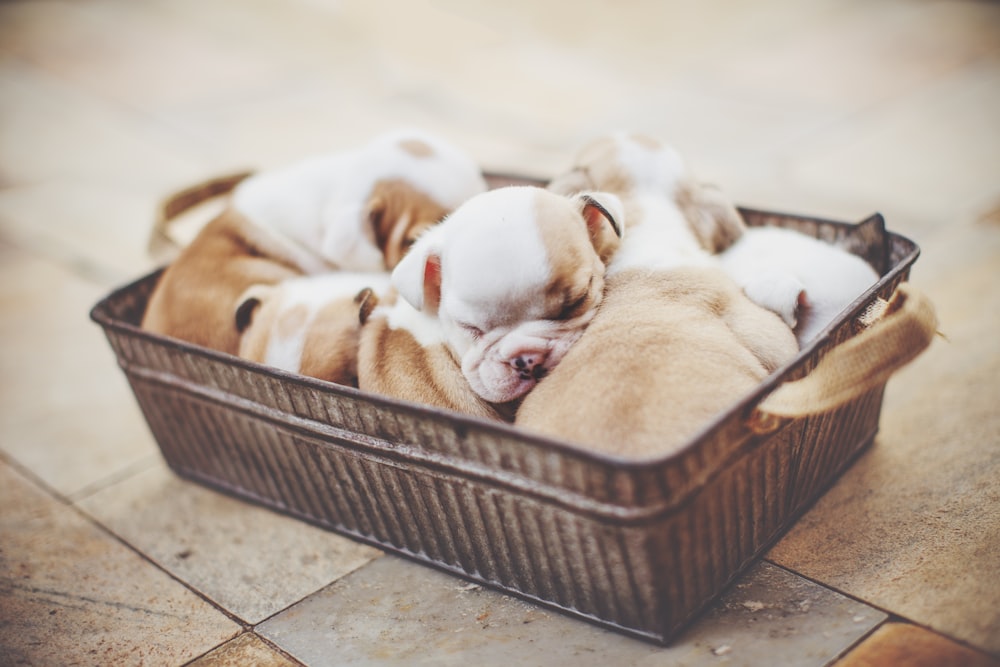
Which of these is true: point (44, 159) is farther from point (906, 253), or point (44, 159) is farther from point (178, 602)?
point (906, 253)

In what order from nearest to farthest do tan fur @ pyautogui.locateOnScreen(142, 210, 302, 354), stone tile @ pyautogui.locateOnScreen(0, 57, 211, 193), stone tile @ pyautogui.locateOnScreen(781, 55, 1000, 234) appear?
tan fur @ pyautogui.locateOnScreen(142, 210, 302, 354), stone tile @ pyautogui.locateOnScreen(781, 55, 1000, 234), stone tile @ pyautogui.locateOnScreen(0, 57, 211, 193)

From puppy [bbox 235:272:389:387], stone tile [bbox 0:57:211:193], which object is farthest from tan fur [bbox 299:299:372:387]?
stone tile [bbox 0:57:211:193]

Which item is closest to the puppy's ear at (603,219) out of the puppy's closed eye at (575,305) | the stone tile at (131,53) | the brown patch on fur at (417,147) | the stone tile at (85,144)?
the puppy's closed eye at (575,305)

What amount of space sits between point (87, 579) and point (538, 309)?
1170 millimetres

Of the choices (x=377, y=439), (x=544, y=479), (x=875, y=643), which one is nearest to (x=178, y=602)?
(x=377, y=439)

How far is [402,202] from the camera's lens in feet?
7.18

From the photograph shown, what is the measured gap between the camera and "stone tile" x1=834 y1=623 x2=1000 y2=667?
1.34 meters

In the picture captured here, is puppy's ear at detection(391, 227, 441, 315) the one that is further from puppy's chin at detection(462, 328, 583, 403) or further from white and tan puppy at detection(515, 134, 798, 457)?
white and tan puppy at detection(515, 134, 798, 457)

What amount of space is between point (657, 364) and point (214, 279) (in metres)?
1.29

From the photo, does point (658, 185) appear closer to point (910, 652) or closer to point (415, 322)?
point (415, 322)

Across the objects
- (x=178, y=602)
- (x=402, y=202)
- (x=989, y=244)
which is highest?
(x=402, y=202)

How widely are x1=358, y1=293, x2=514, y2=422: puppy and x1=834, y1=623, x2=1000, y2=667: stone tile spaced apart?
75 cm

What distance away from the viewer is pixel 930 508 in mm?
1713

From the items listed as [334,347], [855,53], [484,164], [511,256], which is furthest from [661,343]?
[855,53]
